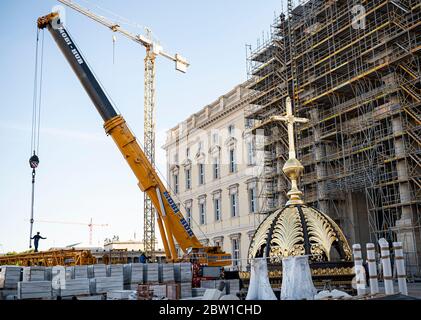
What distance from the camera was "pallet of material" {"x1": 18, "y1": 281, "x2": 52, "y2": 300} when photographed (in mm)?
11477

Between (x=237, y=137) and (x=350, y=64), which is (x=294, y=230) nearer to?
(x=350, y=64)

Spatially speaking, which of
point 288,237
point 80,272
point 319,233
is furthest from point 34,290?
point 319,233

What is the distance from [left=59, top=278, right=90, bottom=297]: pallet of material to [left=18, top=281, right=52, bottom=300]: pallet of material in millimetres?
904

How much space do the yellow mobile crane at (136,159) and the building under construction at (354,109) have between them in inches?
299

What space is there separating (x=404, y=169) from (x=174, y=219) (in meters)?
9.85

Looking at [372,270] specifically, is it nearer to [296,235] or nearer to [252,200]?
[296,235]

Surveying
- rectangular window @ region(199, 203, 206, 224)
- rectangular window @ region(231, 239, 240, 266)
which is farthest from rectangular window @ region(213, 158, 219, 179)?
rectangular window @ region(231, 239, 240, 266)

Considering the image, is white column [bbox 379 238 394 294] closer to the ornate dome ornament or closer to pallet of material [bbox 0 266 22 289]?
the ornate dome ornament

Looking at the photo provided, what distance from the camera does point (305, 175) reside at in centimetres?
2825

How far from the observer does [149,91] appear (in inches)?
1971

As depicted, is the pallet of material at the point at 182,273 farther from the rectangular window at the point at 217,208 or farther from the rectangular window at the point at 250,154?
the rectangular window at the point at 217,208

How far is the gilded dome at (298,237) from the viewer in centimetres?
673

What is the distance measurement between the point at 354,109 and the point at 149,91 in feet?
91.6
